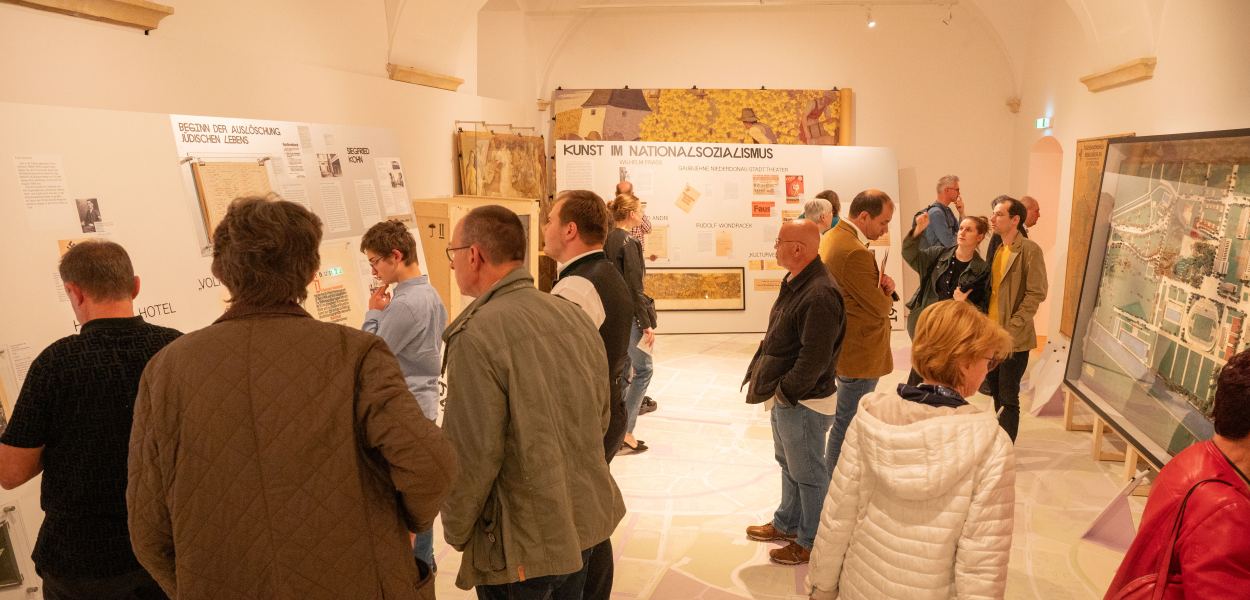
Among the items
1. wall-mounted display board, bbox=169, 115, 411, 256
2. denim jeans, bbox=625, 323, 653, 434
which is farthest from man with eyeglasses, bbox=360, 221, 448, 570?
denim jeans, bbox=625, 323, 653, 434

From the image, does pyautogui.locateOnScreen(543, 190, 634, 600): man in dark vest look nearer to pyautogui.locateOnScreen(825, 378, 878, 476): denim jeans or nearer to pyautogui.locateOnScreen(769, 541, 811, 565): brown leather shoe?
pyautogui.locateOnScreen(769, 541, 811, 565): brown leather shoe

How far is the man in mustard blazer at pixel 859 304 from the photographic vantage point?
4.43 meters

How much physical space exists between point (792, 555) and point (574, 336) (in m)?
2.47

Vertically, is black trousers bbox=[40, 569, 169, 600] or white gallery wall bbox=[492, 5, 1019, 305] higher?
white gallery wall bbox=[492, 5, 1019, 305]

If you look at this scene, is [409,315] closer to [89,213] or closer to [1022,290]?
[89,213]

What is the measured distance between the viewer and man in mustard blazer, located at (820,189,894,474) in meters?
4.43

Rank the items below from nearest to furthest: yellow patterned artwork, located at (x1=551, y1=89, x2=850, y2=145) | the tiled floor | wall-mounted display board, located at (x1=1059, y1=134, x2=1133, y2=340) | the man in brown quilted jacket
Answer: the man in brown quilted jacket → the tiled floor → wall-mounted display board, located at (x1=1059, y1=134, x2=1133, y2=340) → yellow patterned artwork, located at (x1=551, y1=89, x2=850, y2=145)

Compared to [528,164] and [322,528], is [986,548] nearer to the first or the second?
[322,528]

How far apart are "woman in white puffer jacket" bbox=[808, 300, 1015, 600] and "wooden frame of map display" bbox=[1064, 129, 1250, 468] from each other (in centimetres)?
238

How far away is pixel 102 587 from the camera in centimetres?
227

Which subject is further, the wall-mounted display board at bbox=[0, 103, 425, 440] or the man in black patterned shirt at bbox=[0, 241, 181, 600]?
the wall-mounted display board at bbox=[0, 103, 425, 440]

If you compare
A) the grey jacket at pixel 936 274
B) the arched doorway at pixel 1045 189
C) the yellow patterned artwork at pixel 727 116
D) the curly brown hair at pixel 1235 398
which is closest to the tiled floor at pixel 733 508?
the grey jacket at pixel 936 274

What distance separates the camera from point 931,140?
1080cm

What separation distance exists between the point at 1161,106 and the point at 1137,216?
5.93ft
